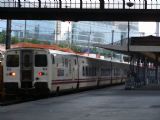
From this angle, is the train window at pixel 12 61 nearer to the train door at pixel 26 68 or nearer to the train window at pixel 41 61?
the train door at pixel 26 68

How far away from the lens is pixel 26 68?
99.7 ft

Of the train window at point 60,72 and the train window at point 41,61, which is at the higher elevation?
the train window at point 41,61

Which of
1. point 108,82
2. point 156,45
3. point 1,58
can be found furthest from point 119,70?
point 1,58

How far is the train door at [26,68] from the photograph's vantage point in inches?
1179

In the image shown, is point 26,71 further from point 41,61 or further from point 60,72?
point 60,72

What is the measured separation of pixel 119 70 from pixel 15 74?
98.2 feet

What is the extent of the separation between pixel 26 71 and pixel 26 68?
18 centimetres

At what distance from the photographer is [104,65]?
49.8 meters

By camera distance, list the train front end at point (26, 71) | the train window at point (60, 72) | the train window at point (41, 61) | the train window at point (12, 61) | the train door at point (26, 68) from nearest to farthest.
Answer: the train front end at point (26, 71) < the train door at point (26, 68) < the train window at point (41, 61) < the train window at point (12, 61) < the train window at point (60, 72)

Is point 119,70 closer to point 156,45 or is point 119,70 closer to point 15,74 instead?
point 156,45

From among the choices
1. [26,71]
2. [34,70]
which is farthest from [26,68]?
[34,70]

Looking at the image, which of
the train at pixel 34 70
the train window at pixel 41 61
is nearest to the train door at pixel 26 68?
the train at pixel 34 70

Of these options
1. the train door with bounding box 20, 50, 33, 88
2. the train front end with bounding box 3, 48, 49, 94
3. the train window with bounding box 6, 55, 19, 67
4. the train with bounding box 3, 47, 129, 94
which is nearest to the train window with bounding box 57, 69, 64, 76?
the train with bounding box 3, 47, 129, 94

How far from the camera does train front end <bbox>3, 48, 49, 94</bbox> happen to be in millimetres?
29766
